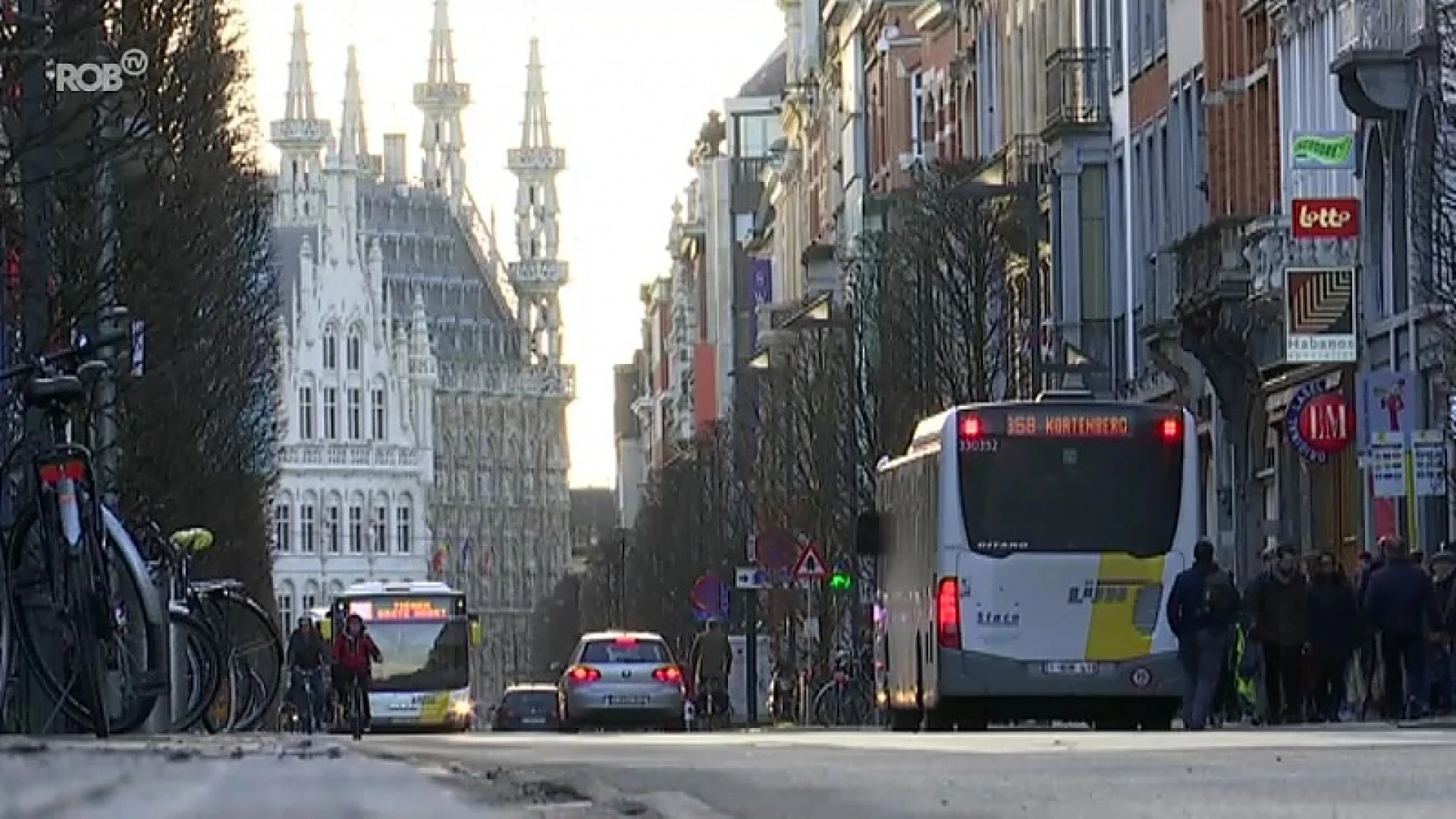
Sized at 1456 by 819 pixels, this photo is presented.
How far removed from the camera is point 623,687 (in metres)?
66.8

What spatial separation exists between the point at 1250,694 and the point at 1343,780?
27988 mm

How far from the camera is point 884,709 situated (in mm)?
43625

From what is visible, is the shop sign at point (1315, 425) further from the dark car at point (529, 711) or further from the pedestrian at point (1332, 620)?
the dark car at point (529, 711)

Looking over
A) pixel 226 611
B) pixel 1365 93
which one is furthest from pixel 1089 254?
pixel 226 611


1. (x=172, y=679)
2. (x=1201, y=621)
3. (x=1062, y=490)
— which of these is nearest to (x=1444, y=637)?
(x=1201, y=621)

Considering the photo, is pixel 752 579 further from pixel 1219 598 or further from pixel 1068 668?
pixel 1068 668

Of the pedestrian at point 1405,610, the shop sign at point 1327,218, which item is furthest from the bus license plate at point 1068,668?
the shop sign at point 1327,218

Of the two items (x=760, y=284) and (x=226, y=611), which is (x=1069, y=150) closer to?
(x=226, y=611)

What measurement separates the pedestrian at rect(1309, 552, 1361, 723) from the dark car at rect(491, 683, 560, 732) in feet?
→ 210

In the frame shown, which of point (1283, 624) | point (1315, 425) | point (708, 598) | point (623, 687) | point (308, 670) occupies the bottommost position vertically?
point (623, 687)

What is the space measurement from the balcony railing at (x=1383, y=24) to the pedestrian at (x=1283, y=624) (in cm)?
712

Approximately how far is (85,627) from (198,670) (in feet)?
14.5

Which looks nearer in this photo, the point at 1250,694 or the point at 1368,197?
the point at 1250,694

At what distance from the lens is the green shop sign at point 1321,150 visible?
49188mm
